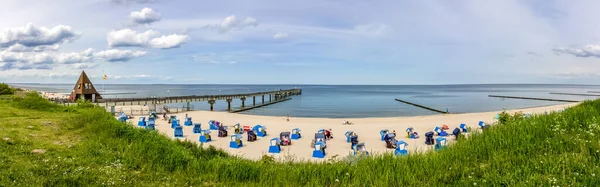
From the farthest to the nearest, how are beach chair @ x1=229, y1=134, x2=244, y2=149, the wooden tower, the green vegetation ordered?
the wooden tower → beach chair @ x1=229, y1=134, x2=244, y2=149 → the green vegetation

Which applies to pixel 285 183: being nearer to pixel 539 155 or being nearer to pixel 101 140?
pixel 539 155

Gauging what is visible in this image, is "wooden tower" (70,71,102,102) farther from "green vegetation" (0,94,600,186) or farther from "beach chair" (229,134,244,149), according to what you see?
"green vegetation" (0,94,600,186)

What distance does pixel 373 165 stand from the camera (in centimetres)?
588

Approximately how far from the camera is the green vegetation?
484cm

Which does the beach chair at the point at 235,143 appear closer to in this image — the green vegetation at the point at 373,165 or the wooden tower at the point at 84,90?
the green vegetation at the point at 373,165

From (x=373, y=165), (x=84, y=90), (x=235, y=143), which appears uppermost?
(x=84, y=90)

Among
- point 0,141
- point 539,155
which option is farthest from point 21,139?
point 539,155

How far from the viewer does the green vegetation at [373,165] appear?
15.9ft

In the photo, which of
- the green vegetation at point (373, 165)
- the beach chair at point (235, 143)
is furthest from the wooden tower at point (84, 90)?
the green vegetation at point (373, 165)

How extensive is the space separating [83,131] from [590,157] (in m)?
11.4

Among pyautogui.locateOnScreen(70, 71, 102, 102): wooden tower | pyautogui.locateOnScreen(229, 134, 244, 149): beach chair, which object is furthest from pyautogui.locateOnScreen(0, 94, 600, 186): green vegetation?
pyautogui.locateOnScreen(70, 71, 102, 102): wooden tower

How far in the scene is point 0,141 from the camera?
7508mm

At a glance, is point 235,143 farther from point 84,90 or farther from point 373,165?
point 84,90

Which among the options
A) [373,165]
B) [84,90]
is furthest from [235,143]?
[84,90]
